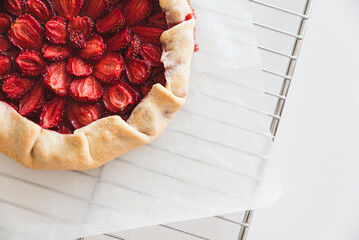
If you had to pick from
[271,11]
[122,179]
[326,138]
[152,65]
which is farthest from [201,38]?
[326,138]

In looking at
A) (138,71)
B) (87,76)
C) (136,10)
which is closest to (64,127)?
(87,76)

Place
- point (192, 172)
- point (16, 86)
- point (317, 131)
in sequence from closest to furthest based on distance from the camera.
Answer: point (16, 86) < point (192, 172) < point (317, 131)

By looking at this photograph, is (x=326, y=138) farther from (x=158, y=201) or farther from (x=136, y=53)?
(x=136, y=53)

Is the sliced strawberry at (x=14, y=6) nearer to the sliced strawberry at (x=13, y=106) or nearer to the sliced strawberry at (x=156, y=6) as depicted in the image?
the sliced strawberry at (x=13, y=106)

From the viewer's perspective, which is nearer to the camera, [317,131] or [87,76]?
[87,76]

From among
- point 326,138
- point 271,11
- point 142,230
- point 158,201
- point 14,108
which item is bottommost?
point 142,230

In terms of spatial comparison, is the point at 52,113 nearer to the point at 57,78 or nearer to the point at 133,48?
the point at 57,78
